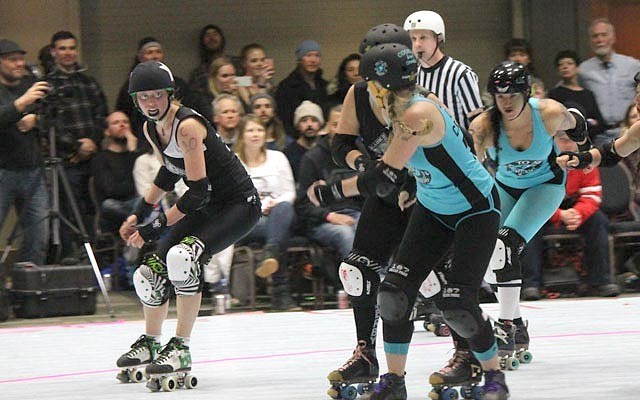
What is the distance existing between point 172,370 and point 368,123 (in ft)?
3.94

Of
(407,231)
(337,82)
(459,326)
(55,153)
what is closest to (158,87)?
(407,231)

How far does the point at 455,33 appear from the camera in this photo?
996 cm

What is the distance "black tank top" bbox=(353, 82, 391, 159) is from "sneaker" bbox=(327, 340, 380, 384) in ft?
2.38

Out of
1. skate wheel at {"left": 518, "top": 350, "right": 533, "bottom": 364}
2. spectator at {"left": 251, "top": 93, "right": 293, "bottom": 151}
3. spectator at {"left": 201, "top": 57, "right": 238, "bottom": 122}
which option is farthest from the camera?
spectator at {"left": 201, "top": 57, "right": 238, "bottom": 122}

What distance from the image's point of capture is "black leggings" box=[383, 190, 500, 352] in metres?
3.82

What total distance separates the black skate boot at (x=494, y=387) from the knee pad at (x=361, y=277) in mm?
517

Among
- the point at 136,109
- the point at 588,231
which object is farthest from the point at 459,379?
the point at 136,109

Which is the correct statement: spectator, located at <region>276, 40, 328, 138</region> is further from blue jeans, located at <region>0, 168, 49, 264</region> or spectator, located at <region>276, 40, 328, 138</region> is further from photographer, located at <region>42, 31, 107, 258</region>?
blue jeans, located at <region>0, 168, 49, 264</region>

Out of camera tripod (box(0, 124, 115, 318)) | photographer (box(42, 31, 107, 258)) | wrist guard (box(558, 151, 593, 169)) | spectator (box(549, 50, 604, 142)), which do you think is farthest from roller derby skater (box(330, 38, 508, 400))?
spectator (box(549, 50, 604, 142))

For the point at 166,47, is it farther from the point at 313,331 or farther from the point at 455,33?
the point at 313,331

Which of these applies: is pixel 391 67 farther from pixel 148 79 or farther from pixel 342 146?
pixel 148 79

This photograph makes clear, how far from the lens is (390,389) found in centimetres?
389

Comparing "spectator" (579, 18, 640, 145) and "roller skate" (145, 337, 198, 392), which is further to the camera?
"spectator" (579, 18, 640, 145)

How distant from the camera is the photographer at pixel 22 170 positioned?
6.91 m
